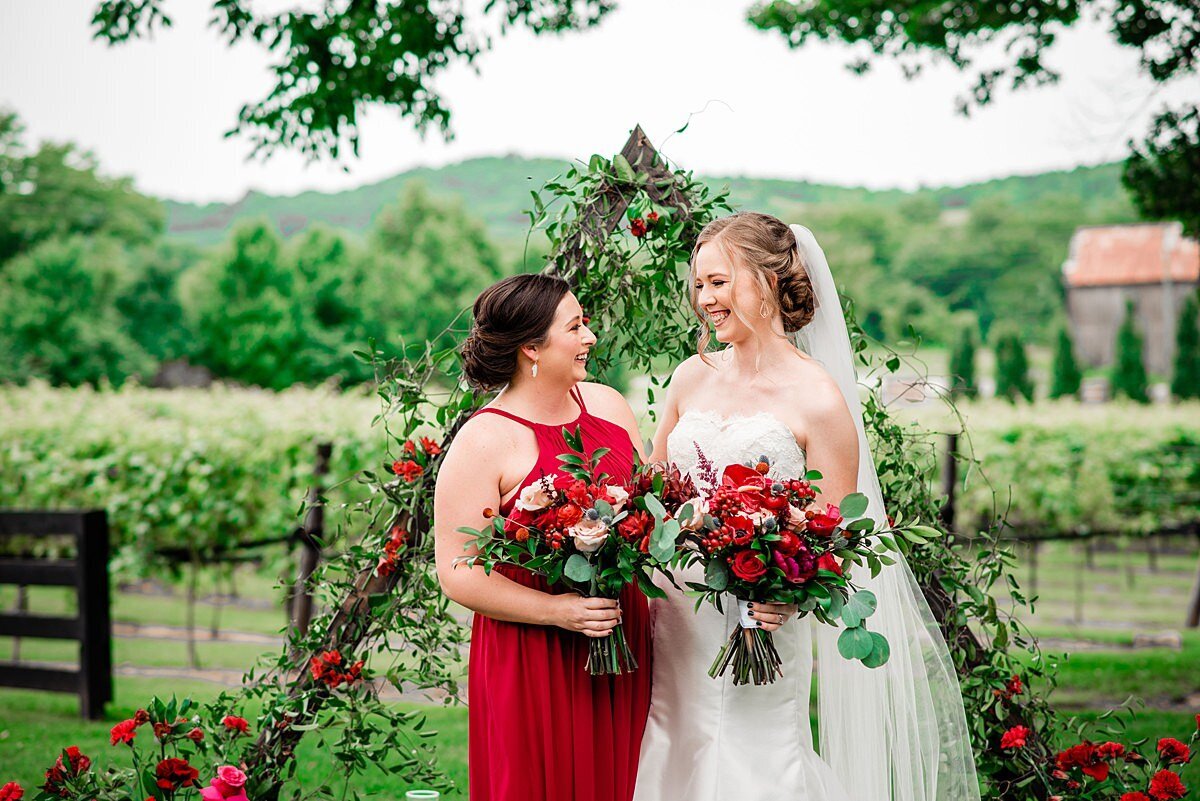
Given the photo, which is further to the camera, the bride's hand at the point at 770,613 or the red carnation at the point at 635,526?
the bride's hand at the point at 770,613

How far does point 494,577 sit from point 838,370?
132cm

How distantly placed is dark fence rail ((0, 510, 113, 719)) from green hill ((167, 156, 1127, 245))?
6127 cm

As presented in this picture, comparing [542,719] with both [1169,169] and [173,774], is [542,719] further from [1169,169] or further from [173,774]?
[1169,169]

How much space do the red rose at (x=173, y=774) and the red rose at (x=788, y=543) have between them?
239 cm

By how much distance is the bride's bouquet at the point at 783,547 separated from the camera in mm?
2678

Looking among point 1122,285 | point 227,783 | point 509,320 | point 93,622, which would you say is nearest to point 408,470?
point 509,320

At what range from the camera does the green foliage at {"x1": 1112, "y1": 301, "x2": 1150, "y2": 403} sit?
39.6 meters

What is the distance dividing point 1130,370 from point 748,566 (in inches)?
1694

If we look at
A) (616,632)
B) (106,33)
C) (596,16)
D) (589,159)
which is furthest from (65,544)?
(616,632)

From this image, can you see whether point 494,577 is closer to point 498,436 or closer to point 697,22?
point 498,436

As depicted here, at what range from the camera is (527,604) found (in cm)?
302

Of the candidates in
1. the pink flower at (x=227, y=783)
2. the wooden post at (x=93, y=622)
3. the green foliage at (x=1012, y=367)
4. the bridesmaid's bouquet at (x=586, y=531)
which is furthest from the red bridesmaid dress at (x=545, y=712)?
the green foliage at (x=1012, y=367)

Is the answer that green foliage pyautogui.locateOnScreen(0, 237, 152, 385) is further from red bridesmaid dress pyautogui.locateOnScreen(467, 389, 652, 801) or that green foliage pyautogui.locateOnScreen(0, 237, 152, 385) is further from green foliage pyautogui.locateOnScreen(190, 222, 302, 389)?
red bridesmaid dress pyautogui.locateOnScreen(467, 389, 652, 801)

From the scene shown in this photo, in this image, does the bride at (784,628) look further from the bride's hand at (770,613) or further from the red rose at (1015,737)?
the red rose at (1015,737)
